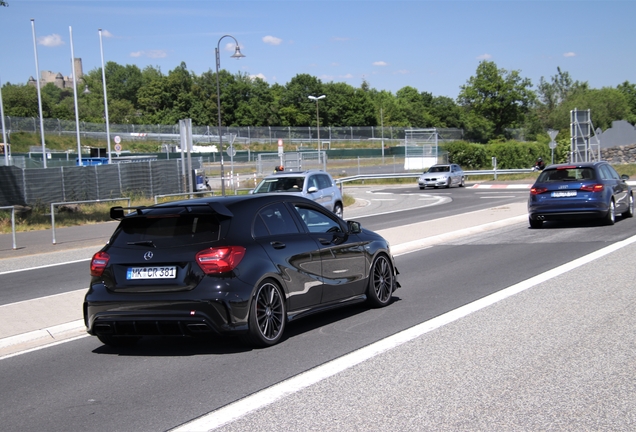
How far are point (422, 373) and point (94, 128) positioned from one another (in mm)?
72016

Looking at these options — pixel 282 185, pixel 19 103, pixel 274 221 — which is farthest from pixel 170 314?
pixel 19 103

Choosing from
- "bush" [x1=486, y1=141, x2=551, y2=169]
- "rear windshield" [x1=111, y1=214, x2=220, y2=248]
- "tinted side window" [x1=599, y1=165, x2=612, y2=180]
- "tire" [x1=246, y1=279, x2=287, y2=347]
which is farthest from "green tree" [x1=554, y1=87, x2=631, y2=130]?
"rear windshield" [x1=111, y1=214, x2=220, y2=248]

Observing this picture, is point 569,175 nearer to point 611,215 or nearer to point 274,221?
point 611,215

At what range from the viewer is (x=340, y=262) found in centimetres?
865

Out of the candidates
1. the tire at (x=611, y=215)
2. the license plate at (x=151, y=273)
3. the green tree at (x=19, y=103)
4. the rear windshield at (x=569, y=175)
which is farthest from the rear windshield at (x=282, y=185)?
the green tree at (x=19, y=103)

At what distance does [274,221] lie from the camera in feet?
26.1

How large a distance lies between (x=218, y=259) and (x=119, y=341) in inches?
66.2

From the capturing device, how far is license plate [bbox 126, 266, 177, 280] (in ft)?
23.2

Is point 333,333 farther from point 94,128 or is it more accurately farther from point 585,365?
point 94,128

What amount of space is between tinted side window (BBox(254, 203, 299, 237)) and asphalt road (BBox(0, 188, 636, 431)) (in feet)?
3.72

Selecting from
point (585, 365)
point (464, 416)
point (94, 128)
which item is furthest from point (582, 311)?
point (94, 128)

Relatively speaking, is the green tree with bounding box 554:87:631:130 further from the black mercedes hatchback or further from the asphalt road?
the black mercedes hatchback

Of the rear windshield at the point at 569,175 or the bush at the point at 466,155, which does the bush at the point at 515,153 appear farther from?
the rear windshield at the point at 569,175

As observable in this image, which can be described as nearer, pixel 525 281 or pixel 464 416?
pixel 464 416
